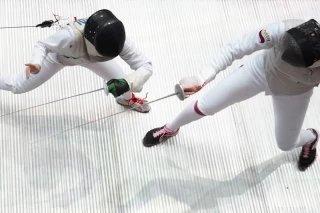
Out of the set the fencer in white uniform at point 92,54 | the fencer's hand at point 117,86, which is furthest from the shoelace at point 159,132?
the fencer's hand at point 117,86

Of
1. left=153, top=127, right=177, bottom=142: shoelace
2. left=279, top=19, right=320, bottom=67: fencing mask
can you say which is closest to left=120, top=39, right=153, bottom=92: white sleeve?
left=153, top=127, right=177, bottom=142: shoelace

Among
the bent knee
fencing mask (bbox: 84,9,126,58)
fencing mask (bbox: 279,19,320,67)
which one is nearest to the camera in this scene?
fencing mask (bbox: 279,19,320,67)

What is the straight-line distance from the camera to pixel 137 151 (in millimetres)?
1561

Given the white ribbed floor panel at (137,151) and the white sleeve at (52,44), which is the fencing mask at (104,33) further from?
the white ribbed floor panel at (137,151)

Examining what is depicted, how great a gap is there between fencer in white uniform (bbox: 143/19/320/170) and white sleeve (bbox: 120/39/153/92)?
138mm

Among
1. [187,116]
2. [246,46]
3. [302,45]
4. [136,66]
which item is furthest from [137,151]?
[302,45]

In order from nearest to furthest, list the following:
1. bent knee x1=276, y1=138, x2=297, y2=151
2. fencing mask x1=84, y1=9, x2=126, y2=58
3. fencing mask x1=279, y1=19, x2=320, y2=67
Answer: fencing mask x1=279, y1=19, x2=320, y2=67
fencing mask x1=84, y1=9, x2=126, y2=58
bent knee x1=276, y1=138, x2=297, y2=151

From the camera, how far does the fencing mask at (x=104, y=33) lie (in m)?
1.06

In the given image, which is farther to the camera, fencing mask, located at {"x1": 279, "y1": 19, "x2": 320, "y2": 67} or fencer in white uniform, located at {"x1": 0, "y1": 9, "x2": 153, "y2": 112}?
fencer in white uniform, located at {"x1": 0, "y1": 9, "x2": 153, "y2": 112}

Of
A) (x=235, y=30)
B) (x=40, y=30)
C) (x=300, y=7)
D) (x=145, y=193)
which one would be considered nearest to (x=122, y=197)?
(x=145, y=193)

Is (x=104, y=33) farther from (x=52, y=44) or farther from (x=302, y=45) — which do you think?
(x=302, y=45)

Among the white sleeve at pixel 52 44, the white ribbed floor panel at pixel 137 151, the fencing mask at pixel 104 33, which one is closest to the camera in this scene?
the fencing mask at pixel 104 33

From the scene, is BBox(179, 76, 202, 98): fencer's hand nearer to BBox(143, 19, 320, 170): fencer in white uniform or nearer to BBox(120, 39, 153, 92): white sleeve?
BBox(143, 19, 320, 170): fencer in white uniform

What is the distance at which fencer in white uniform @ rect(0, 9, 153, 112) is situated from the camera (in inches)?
42.2
